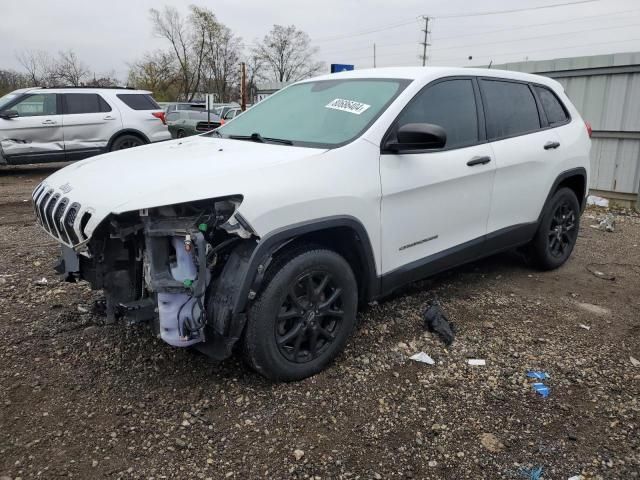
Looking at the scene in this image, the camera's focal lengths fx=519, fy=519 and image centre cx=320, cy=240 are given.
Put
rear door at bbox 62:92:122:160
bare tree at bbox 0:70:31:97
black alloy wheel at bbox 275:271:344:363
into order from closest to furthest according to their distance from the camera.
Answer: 1. black alloy wheel at bbox 275:271:344:363
2. rear door at bbox 62:92:122:160
3. bare tree at bbox 0:70:31:97

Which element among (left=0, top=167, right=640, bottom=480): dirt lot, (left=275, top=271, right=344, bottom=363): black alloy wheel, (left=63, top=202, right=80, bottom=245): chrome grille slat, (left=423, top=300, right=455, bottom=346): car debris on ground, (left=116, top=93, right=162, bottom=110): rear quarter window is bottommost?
(left=0, top=167, right=640, bottom=480): dirt lot

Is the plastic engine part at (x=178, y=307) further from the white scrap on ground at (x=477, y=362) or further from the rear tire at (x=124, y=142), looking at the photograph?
the rear tire at (x=124, y=142)

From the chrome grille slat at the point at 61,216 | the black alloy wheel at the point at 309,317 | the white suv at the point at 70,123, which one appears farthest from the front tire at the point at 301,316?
the white suv at the point at 70,123

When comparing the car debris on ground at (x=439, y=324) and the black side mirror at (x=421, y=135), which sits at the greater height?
the black side mirror at (x=421, y=135)

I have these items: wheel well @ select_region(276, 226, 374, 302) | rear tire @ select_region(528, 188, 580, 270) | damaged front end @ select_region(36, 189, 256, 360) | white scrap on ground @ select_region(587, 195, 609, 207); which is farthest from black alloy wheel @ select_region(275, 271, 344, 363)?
white scrap on ground @ select_region(587, 195, 609, 207)

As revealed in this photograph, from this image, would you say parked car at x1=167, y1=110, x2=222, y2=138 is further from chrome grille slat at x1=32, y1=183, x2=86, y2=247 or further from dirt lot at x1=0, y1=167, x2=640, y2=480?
chrome grille slat at x1=32, y1=183, x2=86, y2=247

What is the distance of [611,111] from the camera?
339 inches

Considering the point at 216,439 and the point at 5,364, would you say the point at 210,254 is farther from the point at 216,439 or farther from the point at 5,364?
the point at 5,364

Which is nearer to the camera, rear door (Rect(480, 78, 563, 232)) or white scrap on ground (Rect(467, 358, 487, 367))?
white scrap on ground (Rect(467, 358, 487, 367))

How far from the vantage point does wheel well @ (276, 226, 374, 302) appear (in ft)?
9.66

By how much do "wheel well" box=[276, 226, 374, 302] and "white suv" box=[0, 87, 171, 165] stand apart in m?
9.48

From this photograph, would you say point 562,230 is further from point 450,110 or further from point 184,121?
point 184,121

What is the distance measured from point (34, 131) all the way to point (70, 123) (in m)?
0.70

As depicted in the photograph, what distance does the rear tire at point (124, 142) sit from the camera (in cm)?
1130
